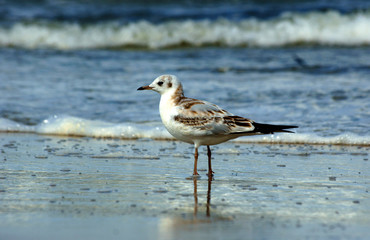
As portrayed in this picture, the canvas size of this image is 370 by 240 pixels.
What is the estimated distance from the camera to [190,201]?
4070mm

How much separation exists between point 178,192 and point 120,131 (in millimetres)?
2848

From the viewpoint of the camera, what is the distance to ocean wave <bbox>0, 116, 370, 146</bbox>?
255 inches

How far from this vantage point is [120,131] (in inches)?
279

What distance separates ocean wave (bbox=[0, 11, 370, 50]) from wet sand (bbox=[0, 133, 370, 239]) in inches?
336

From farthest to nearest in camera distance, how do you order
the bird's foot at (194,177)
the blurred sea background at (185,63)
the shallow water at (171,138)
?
the blurred sea background at (185,63) < the bird's foot at (194,177) < the shallow water at (171,138)

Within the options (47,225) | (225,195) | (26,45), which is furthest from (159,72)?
(47,225)

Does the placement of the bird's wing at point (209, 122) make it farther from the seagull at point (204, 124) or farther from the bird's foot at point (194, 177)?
the bird's foot at point (194, 177)

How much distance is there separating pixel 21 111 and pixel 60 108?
49cm

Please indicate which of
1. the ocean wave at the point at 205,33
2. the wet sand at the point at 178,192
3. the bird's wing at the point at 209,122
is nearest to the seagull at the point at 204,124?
the bird's wing at the point at 209,122

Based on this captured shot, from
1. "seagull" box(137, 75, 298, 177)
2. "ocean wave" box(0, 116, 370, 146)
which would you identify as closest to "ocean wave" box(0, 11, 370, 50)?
"ocean wave" box(0, 116, 370, 146)

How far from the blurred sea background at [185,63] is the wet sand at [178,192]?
2.95 ft

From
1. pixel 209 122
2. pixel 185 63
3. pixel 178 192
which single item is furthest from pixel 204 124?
pixel 185 63

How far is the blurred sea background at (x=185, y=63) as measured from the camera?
294 inches

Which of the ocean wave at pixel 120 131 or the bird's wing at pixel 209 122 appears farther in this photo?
the ocean wave at pixel 120 131
